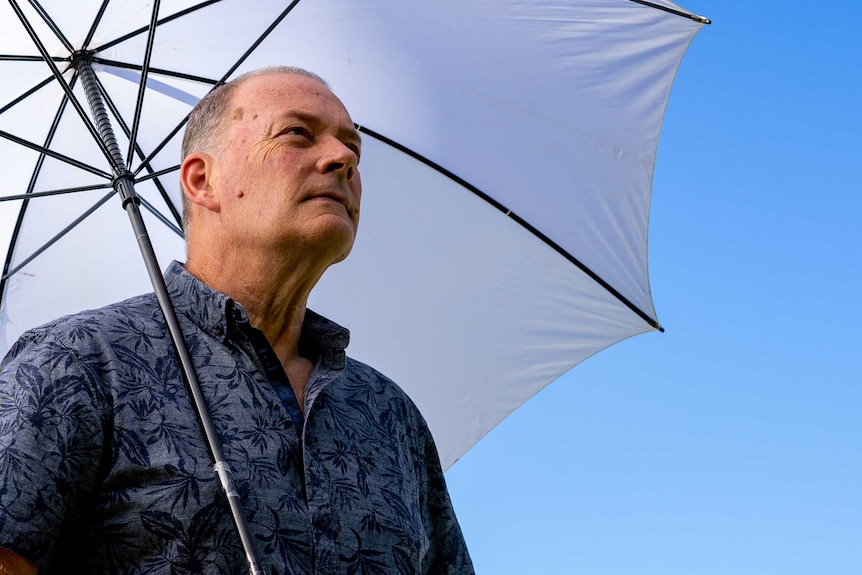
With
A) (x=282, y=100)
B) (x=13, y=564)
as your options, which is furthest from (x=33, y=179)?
(x=13, y=564)

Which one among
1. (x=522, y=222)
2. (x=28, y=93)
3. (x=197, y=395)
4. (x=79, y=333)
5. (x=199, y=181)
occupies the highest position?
(x=28, y=93)

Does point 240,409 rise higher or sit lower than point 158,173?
lower

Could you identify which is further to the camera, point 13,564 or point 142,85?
point 142,85

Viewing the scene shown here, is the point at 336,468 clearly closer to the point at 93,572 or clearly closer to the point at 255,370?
the point at 255,370

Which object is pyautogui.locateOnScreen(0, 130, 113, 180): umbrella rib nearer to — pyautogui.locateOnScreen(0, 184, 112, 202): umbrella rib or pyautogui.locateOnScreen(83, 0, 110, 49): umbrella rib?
pyautogui.locateOnScreen(0, 184, 112, 202): umbrella rib

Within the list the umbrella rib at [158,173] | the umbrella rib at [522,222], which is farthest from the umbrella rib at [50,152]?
the umbrella rib at [522,222]

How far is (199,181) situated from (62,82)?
141 centimetres

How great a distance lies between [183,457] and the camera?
1.93 metres

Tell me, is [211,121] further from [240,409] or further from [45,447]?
[45,447]

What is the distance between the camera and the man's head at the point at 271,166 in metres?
2.44

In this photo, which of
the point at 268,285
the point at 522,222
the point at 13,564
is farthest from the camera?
the point at 522,222

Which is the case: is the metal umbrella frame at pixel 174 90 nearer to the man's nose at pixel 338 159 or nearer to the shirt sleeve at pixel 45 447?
the man's nose at pixel 338 159

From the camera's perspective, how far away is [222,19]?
4.34m

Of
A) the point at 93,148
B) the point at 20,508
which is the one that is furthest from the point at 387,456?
the point at 93,148
